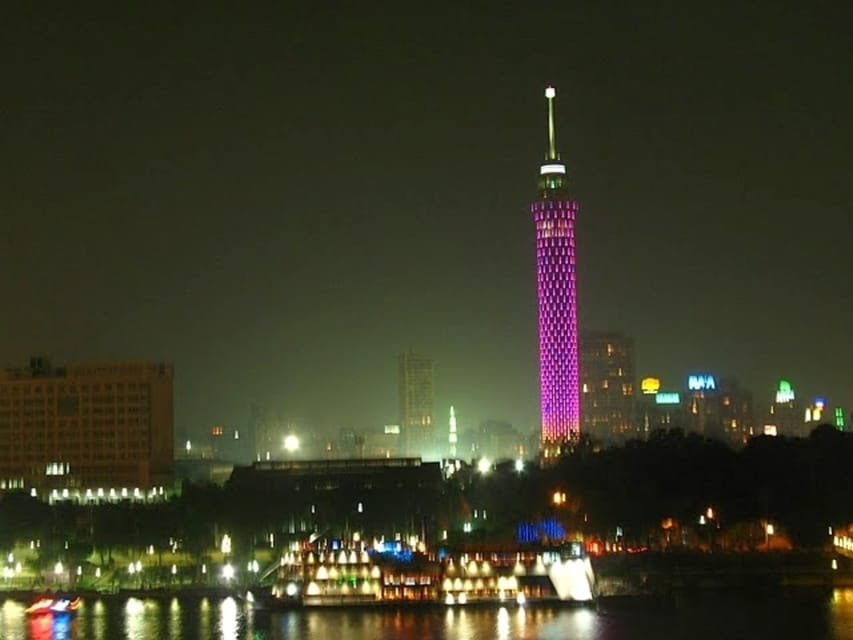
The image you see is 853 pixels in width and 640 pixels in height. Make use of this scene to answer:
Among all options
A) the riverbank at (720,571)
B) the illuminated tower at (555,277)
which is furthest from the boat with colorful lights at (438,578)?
the illuminated tower at (555,277)

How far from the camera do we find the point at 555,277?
124438 millimetres

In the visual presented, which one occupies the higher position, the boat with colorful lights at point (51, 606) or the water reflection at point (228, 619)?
the boat with colorful lights at point (51, 606)

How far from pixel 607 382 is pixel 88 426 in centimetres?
5900

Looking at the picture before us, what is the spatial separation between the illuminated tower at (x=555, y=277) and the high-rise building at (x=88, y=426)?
28.9 m

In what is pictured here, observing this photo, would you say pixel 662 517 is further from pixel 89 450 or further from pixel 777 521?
pixel 89 450

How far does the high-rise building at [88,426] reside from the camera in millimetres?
101438

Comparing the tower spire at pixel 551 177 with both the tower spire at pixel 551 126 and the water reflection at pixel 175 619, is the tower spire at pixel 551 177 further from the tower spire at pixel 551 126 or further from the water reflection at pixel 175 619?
the water reflection at pixel 175 619

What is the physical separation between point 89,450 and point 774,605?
4718cm

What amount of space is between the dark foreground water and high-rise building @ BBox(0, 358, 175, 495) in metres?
34.3

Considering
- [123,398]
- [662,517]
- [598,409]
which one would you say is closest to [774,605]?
[662,517]

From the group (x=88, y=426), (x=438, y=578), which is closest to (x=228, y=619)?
(x=438, y=578)

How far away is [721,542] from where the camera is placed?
76.6 meters

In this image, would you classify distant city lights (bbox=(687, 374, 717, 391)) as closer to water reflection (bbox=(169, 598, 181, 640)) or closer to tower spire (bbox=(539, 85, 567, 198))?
tower spire (bbox=(539, 85, 567, 198))

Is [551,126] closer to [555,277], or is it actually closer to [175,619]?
[555,277]
